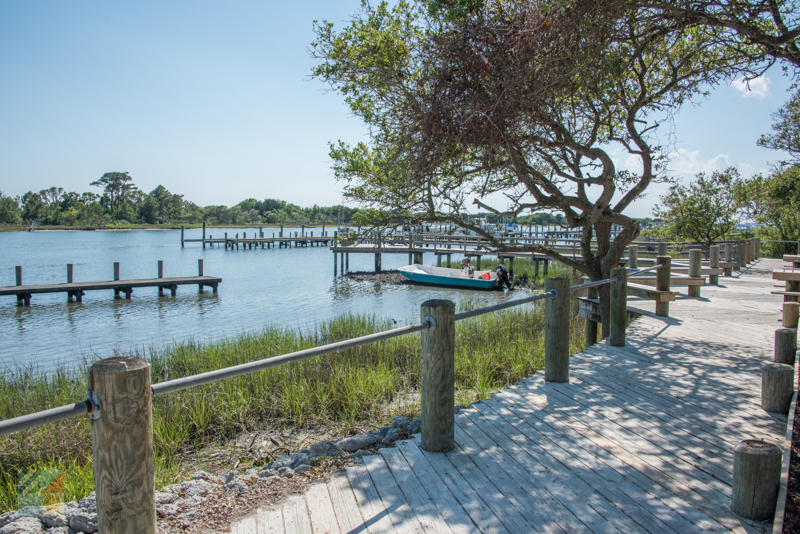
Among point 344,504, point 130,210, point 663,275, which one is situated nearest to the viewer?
point 344,504

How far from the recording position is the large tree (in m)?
4.62

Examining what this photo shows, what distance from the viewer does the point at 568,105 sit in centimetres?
777

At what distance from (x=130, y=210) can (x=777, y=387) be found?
13891 centimetres

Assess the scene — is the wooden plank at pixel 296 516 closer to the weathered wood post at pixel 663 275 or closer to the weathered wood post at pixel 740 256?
the weathered wood post at pixel 663 275

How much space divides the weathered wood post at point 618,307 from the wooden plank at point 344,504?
435 cm

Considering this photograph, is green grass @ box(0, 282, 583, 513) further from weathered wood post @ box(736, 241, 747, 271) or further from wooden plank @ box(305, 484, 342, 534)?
weathered wood post @ box(736, 241, 747, 271)

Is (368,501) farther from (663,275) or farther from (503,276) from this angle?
(503,276)

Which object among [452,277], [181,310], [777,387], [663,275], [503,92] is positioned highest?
[503,92]

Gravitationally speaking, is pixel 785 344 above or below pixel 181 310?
above

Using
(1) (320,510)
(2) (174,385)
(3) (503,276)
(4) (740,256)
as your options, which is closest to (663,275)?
(1) (320,510)

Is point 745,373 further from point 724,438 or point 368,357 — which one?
point 368,357

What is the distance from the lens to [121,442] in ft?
5.99

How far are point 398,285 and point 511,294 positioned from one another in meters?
6.77

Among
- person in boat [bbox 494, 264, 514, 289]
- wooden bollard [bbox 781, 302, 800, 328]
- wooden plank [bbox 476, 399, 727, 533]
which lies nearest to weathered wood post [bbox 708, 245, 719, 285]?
wooden bollard [bbox 781, 302, 800, 328]
